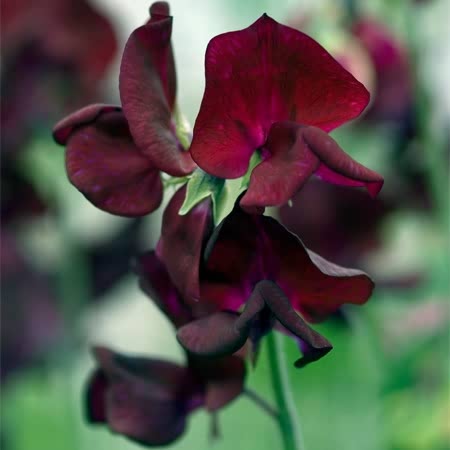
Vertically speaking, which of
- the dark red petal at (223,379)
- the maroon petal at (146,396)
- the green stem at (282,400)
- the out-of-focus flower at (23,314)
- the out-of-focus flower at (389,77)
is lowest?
the out-of-focus flower at (23,314)

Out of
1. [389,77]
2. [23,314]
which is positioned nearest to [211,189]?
[389,77]

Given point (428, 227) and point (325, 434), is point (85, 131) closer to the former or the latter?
point (325, 434)

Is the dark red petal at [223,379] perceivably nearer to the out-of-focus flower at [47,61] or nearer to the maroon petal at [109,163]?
the maroon petal at [109,163]

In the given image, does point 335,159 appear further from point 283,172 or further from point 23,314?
point 23,314

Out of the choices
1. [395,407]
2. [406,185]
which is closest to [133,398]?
[395,407]

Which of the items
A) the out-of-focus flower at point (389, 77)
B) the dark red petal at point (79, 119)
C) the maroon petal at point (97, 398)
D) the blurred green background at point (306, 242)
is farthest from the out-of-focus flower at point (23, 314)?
the dark red petal at point (79, 119)

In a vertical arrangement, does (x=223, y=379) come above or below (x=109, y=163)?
below

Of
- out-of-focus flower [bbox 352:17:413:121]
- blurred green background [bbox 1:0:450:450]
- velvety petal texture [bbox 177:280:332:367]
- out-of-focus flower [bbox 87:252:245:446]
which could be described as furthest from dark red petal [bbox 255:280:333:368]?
out-of-focus flower [bbox 352:17:413:121]
